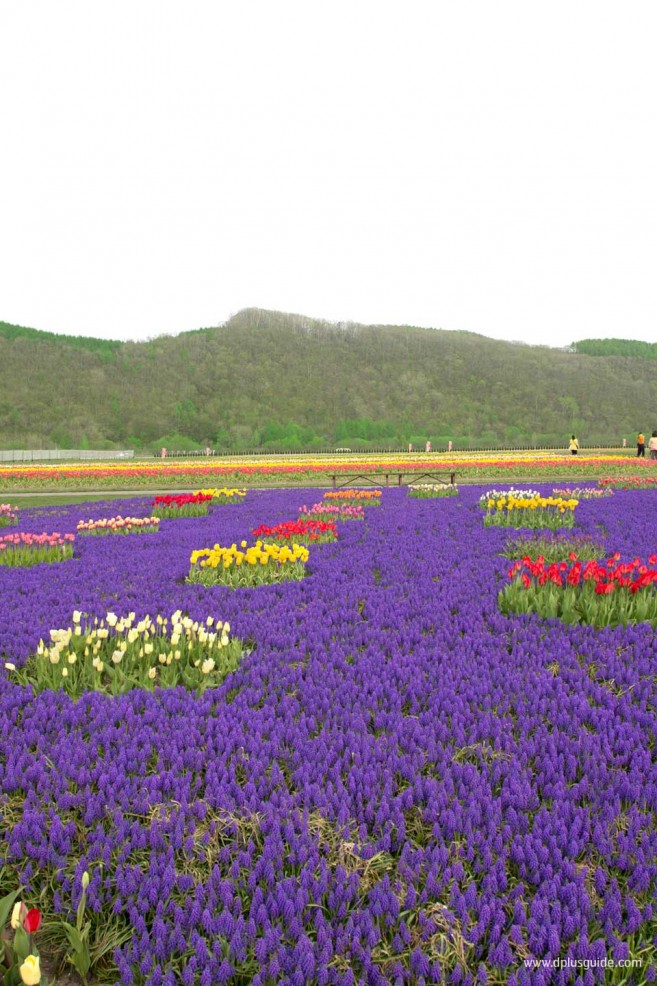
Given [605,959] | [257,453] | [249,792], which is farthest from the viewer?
[257,453]

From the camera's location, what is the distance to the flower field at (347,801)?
220 cm

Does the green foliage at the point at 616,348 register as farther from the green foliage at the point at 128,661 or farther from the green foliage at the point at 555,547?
the green foliage at the point at 128,661

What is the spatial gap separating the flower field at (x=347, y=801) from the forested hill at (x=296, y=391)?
66.3m

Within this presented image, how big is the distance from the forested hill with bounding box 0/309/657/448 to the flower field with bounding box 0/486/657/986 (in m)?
66.3

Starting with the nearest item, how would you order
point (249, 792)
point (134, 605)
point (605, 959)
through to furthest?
point (605, 959)
point (249, 792)
point (134, 605)

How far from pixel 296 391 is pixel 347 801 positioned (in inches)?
4057

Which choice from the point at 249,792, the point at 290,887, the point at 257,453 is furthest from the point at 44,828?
the point at 257,453

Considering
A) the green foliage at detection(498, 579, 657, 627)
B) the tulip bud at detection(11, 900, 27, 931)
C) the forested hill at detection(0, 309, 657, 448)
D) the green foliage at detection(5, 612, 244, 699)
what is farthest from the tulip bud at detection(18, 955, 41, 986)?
the forested hill at detection(0, 309, 657, 448)

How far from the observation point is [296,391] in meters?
104

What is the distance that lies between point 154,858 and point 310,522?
29.2 feet

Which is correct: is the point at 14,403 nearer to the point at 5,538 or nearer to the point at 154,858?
the point at 5,538

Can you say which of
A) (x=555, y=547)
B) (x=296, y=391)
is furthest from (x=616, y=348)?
(x=555, y=547)

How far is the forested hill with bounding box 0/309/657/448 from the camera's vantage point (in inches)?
3430

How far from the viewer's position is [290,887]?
2.40 m
